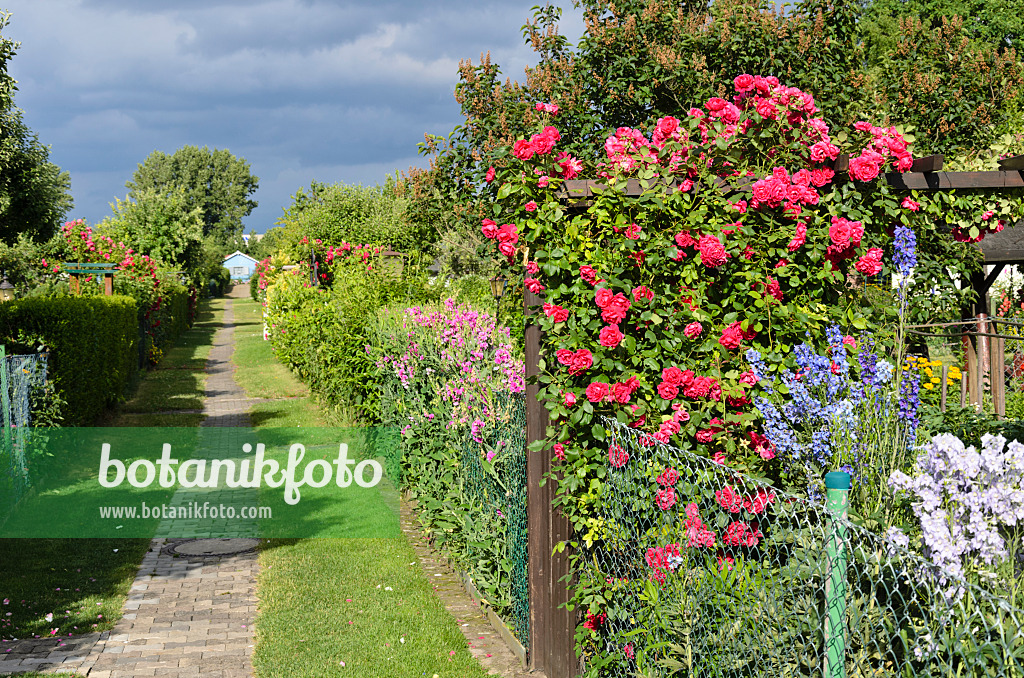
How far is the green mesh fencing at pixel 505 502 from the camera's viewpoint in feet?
16.4

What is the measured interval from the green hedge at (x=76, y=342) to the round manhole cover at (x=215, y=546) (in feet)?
12.2

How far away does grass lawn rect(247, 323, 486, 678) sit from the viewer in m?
4.93

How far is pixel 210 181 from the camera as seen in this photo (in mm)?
92375

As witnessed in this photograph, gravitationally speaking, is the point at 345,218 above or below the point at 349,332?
above

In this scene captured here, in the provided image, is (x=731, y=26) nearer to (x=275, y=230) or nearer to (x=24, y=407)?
(x=24, y=407)

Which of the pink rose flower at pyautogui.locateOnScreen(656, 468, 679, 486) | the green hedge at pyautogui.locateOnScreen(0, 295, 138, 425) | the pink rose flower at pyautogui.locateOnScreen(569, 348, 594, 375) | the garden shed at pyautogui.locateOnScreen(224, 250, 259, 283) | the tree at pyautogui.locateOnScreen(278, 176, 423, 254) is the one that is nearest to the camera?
the pink rose flower at pyautogui.locateOnScreen(656, 468, 679, 486)

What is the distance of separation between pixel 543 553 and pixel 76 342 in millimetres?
8638

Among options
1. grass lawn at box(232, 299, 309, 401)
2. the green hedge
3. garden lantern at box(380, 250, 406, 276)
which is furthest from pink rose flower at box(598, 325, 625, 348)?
grass lawn at box(232, 299, 309, 401)

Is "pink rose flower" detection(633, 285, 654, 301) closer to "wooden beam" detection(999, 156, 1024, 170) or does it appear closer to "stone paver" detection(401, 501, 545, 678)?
"wooden beam" detection(999, 156, 1024, 170)

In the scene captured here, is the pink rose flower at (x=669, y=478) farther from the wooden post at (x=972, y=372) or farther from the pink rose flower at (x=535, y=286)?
the wooden post at (x=972, y=372)

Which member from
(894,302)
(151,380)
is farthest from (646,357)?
(151,380)

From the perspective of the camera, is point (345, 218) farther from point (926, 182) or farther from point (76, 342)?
point (926, 182)

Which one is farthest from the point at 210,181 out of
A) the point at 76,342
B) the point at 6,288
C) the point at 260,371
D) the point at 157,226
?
the point at 76,342

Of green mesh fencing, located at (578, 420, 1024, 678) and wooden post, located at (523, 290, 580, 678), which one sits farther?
wooden post, located at (523, 290, 580, 678)
